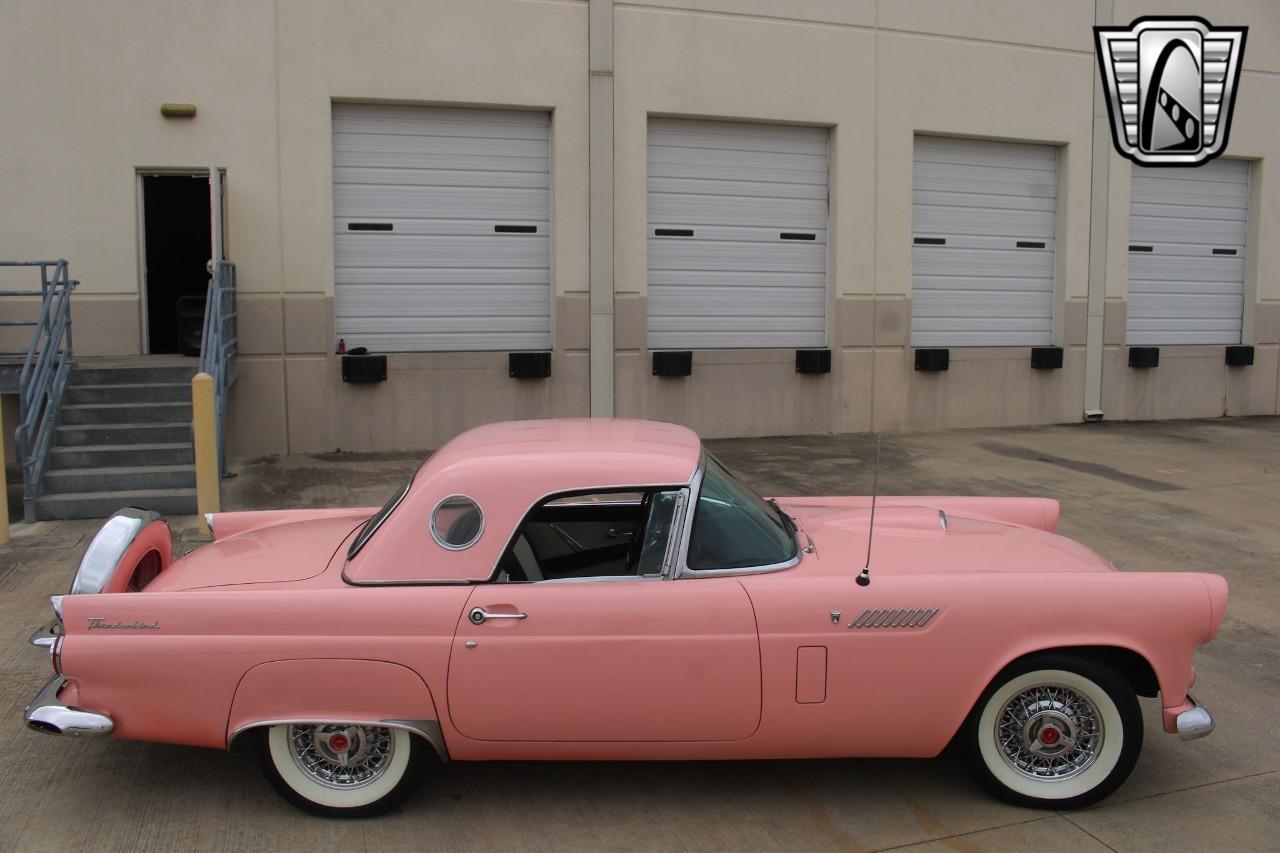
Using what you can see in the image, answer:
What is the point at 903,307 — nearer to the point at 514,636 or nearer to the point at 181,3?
the point at 181,3

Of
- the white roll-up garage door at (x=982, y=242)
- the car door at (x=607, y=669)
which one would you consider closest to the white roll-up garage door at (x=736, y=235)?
the white roll-up garage door at (x=982, y=242)

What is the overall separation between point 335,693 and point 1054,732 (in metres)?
2.54

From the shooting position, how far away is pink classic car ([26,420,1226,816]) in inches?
152

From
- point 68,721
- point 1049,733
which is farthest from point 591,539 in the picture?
point 68,721

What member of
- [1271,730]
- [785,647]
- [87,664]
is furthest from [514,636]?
[1271,730]

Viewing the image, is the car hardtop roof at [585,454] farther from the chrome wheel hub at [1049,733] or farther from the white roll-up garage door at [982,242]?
the white roll-up garage door at [982,242]

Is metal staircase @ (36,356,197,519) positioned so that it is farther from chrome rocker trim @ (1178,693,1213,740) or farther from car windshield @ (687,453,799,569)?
chrome rocker trim @ (1178,693,1213,740)

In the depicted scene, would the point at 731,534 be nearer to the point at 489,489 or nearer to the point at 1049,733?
the point at 489,489

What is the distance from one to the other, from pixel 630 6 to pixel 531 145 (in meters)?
1.93

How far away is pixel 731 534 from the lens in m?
4.12

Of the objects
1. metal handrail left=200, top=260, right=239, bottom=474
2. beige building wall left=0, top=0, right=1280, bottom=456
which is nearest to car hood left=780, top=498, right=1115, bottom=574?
metal handrail left=200, top=260, right=239, bottom=474

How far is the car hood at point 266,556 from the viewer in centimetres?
420

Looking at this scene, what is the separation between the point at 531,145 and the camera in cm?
1268

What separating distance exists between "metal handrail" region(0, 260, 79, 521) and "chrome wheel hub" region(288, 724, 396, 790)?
19.4 ft
